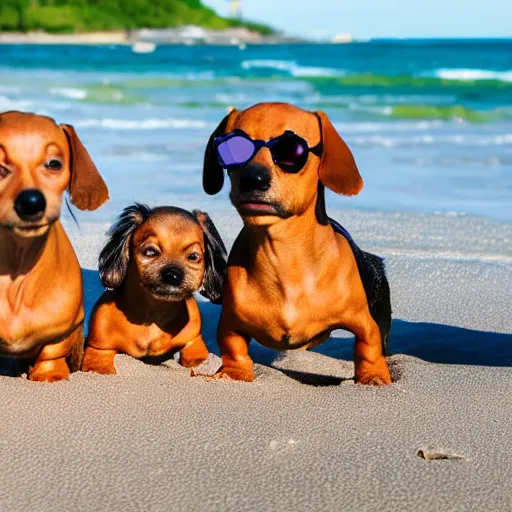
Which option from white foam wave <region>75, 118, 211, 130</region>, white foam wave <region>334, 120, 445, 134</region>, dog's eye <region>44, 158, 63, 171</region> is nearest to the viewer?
dog's eye <region>44, 158, 63, 171</region>

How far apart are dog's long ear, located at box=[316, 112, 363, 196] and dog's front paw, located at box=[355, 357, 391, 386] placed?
76cm

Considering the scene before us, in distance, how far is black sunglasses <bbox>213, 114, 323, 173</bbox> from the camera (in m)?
3.66

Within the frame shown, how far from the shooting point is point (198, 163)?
1072cm

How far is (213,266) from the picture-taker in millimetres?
4227

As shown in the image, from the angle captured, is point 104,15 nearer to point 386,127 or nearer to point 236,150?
point 386,127

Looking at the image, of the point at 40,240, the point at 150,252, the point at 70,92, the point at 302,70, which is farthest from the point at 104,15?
the point at 40,240

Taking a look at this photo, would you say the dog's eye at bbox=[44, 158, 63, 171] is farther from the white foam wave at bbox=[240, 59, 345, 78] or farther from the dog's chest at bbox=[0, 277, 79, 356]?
the white foam wave at bbox=[240, 59, 345, 78]

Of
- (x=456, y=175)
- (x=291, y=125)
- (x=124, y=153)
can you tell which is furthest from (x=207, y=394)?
(x=124, y=153)

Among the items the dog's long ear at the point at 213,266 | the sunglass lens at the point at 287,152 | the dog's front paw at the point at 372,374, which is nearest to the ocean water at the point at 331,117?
the dog's long ear at the point at 213,266

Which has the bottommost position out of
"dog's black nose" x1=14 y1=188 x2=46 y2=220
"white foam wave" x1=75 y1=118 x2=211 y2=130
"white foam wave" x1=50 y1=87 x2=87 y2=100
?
"white foam wave" x1=75 y1=118 x2=211 y2=130

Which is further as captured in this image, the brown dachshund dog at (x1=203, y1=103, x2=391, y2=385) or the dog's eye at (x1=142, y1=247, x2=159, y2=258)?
the dog's eye at (x1=142, y1=247, x2=159, y2=258)

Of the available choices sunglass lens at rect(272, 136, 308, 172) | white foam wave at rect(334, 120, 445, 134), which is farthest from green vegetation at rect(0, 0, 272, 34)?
sunglass lens at rect(272, 136, 308, 172)

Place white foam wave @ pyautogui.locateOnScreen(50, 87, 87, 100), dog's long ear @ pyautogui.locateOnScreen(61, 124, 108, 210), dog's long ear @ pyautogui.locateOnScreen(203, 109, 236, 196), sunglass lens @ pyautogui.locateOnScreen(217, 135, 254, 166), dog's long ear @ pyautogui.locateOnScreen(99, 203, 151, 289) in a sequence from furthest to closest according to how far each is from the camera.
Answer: white foam wave @ pyautogui.locateOnScreen(50, 87, 87, 100), dog's long ear @ pyautogui.locateOnScreen(99, 203, 151, 289), dog's long ear @ pyautogui.locateOnScreen(203, 109, 236, 196), sunglass lens @ pyautogui.locateOnScreen(217, 135, 254, 166), dog's long ear @ pyautogui.locateOnScreen(61, 124, 108, 210)

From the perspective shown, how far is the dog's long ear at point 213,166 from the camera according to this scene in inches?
155
